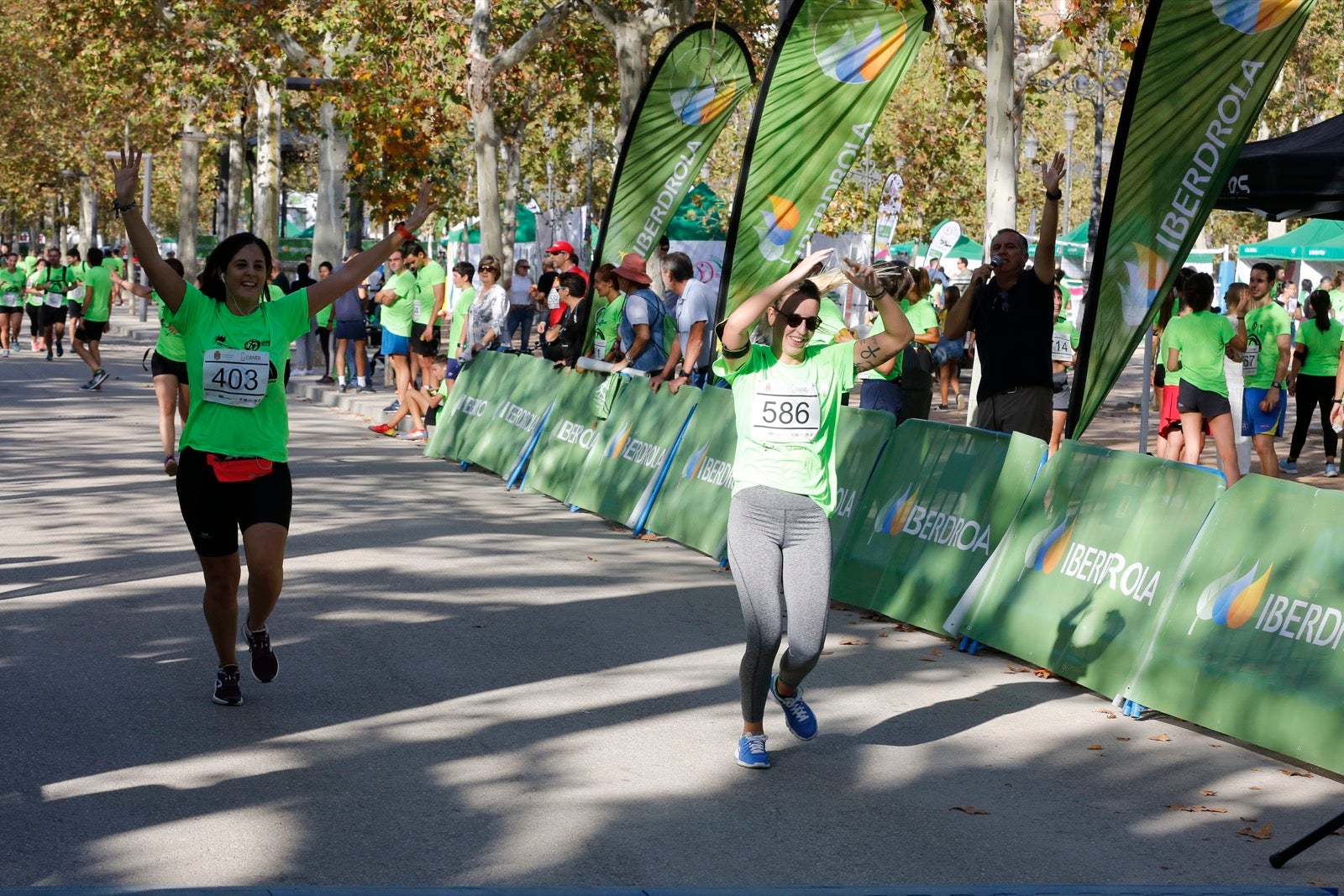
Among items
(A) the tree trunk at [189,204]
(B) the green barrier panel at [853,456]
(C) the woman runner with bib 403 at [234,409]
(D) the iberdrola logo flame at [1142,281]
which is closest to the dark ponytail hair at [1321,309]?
(B) the green barrier panel at [853,456]

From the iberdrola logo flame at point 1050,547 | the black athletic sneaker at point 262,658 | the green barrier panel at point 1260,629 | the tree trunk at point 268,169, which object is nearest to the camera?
the green barrier panel at point 1260,629

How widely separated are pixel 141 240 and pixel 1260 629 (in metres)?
4.52

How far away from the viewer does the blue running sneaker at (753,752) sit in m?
5.96

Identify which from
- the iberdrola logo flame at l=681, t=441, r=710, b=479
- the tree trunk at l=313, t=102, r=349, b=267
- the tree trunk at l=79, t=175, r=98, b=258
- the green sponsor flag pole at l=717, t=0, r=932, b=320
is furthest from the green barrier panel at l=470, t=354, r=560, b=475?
the tree trunk at l=79, t=175, r=98, b=258

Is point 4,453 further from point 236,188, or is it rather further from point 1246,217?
point 1246,217

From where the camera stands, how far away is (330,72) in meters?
29.9

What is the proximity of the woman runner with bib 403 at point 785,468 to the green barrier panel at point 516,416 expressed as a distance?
8.02 metres

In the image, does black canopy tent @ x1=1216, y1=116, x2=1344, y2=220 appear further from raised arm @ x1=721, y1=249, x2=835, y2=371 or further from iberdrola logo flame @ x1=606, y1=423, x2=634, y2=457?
raised arm @ x1=721, y1=249, x2=835, y2=371

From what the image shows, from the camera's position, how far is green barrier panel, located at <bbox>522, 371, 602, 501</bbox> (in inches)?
517

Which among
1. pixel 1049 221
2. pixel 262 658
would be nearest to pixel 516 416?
pixel 1049 221

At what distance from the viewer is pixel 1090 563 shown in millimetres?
7438

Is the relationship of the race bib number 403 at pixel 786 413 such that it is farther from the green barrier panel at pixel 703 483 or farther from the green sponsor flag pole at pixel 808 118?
the green sponsor flag pole at pixel 808 118

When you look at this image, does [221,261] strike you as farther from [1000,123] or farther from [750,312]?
[1000,123]

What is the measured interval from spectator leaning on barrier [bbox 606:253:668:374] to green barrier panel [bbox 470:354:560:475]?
135 centimetres
